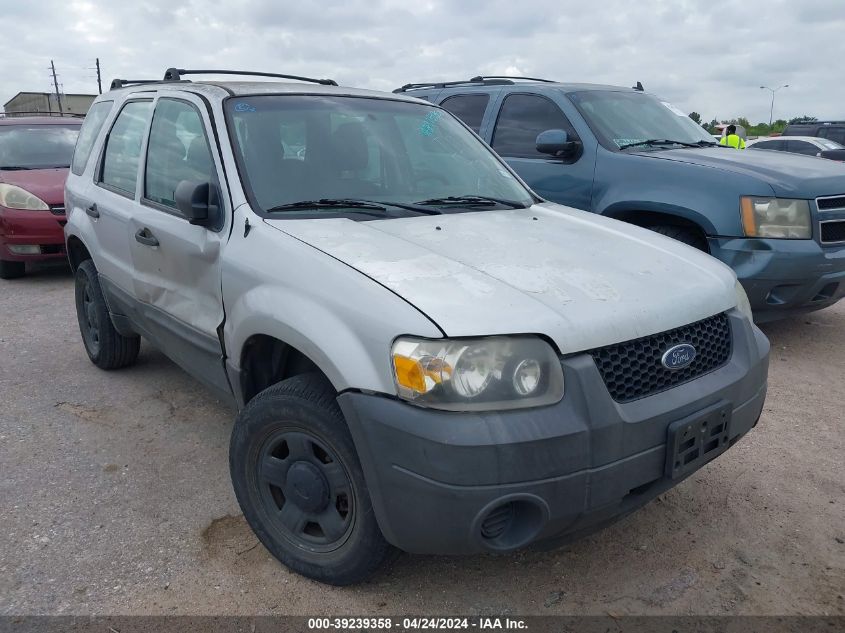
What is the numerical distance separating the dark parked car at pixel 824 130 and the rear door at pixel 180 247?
2330 centimetres

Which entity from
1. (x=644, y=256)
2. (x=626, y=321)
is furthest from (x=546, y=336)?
(x=644, y=256)

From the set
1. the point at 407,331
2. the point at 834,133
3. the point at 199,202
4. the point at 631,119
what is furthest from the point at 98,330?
the point at 834,133

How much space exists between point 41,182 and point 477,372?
738 cm

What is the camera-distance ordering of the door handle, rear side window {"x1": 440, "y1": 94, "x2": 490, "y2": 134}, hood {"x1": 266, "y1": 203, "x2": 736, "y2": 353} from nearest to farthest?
hood {"x1": 266, "y1": 203, "x2": 736, "y2": 353}
the door handle
rear side window {"x1": 440, "y1": 94, "x2": 490, "y2": 134}

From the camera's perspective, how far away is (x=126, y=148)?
4164 mm

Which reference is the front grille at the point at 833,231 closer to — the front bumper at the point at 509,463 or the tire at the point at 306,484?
the front bumper at the point at 509,463

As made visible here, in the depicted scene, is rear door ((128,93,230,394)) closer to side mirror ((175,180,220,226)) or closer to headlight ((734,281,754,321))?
side mirror ((175,180,220,226))

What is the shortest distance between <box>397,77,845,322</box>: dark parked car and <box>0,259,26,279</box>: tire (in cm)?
517

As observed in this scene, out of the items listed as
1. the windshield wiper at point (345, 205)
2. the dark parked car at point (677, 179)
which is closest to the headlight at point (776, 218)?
the dark parked car at point (677, 179)

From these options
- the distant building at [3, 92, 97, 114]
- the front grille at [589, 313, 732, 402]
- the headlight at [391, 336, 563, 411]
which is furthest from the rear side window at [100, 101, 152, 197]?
the distant building at [3, 92, 97, 114]

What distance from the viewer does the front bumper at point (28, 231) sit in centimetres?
762

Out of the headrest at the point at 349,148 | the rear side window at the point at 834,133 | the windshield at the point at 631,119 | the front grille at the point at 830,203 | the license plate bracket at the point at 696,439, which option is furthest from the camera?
the rear side window at the point at 834,133

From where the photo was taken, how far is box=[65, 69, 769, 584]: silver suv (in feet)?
6.97

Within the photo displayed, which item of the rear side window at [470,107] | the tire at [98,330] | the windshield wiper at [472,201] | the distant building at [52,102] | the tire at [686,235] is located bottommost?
the tire at [98,330]
